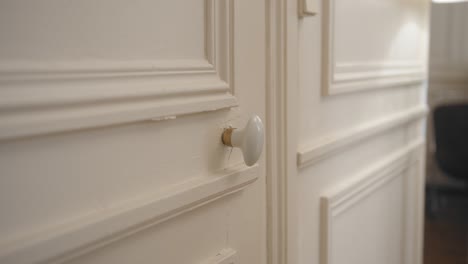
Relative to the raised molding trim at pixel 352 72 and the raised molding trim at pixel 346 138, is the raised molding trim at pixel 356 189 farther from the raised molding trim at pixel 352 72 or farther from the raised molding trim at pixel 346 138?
the raised molding trim at pixel 352 72

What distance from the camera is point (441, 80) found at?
2.79 meters

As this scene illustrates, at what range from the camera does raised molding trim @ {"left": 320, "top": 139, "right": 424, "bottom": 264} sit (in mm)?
849

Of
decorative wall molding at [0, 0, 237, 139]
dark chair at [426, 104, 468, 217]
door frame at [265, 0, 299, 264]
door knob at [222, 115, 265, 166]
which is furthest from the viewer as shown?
dark chair at [426, 104, 468, 217]

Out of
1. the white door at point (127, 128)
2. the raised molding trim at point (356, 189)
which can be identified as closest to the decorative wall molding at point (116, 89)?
the white door at point (127, 128)

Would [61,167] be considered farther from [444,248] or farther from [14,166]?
[444,248]

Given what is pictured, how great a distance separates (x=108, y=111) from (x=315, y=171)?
482mm

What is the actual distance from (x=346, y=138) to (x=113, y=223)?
57 centimetres

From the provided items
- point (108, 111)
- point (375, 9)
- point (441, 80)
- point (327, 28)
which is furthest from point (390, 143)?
point (441, 80)

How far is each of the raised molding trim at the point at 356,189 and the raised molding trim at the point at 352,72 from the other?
0.18 meters

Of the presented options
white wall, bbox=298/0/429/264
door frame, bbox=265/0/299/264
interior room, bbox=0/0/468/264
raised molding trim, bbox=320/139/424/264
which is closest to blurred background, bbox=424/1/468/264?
white wall, bbox=298/0/429/264

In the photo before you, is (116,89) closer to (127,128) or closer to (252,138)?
(127,128)

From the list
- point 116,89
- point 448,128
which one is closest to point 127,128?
point 116,89

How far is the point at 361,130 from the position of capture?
0.96 metres

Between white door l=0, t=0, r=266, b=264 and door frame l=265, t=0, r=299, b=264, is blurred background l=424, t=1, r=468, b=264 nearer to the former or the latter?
door frame l=265, t=0, r=299, b=264
